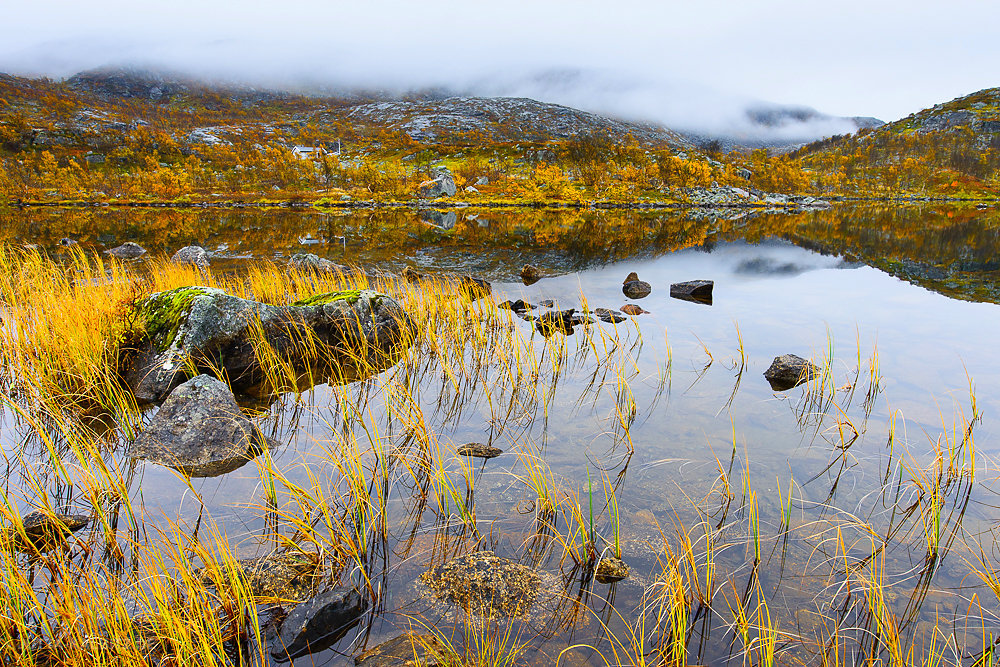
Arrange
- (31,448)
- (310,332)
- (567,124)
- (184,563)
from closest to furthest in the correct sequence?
1. (184,563)
2. (31,448)
3. (310,332)
4. (567,124)

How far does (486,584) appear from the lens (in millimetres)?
3574

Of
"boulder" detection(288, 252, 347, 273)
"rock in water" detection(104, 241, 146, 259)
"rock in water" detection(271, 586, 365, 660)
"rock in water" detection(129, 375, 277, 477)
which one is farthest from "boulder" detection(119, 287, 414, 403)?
"rock in water" detection(104, 241, 146, 259)

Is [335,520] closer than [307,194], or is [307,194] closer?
[335,520]

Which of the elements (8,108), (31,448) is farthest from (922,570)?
(8,108)

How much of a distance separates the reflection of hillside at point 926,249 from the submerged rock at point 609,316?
10694 mm

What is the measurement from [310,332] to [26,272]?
6.66 m

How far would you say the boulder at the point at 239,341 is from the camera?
7270 millimetres

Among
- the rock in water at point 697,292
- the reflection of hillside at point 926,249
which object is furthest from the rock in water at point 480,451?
the reflection of hillside at point 926,249

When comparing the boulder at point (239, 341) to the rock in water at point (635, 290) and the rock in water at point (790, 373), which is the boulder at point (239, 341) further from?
the rock in water at point (635, 290)

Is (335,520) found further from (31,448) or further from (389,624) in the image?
(31,448)

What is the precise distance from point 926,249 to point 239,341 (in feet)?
98.3

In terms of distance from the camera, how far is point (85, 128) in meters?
105

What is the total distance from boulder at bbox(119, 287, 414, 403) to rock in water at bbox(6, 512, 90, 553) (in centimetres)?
299

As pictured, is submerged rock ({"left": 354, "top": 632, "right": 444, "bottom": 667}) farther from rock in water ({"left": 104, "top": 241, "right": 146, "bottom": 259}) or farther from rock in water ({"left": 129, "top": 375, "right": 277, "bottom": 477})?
rock in water ({"left": 104, "top": 241, "right": 146, "bottom": 259})
